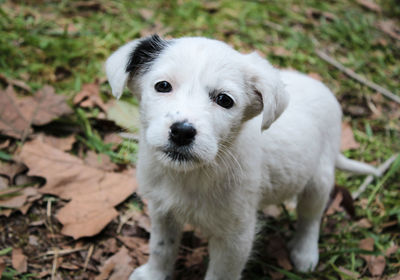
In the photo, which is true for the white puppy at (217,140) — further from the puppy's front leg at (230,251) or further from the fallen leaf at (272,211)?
the fallen leaf at (272,211)

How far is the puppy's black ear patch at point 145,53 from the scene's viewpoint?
2.84m

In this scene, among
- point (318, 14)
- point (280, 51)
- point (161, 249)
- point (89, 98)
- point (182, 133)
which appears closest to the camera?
point (182, 133)

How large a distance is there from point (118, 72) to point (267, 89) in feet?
3.22

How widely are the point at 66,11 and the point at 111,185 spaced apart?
3.25 m

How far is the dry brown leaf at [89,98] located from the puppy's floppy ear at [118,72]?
202 cm

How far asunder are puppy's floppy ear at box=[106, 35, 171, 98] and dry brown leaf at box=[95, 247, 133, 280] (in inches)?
62.7

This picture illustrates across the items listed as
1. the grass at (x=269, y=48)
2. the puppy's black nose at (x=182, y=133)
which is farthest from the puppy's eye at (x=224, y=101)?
the grass at (x=269, y=48)

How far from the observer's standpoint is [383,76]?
6215 mm

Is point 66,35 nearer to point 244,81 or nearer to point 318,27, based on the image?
point 244,81

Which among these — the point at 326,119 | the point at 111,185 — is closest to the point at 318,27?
the point at 326,119

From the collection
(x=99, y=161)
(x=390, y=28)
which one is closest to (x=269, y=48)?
(x=390, y=28)

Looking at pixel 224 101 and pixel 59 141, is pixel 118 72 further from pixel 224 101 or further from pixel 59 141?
pixel 59 141

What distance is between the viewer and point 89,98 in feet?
15.8

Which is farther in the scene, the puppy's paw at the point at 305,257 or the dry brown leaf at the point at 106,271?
the puppy's paw at the point at 305,257
